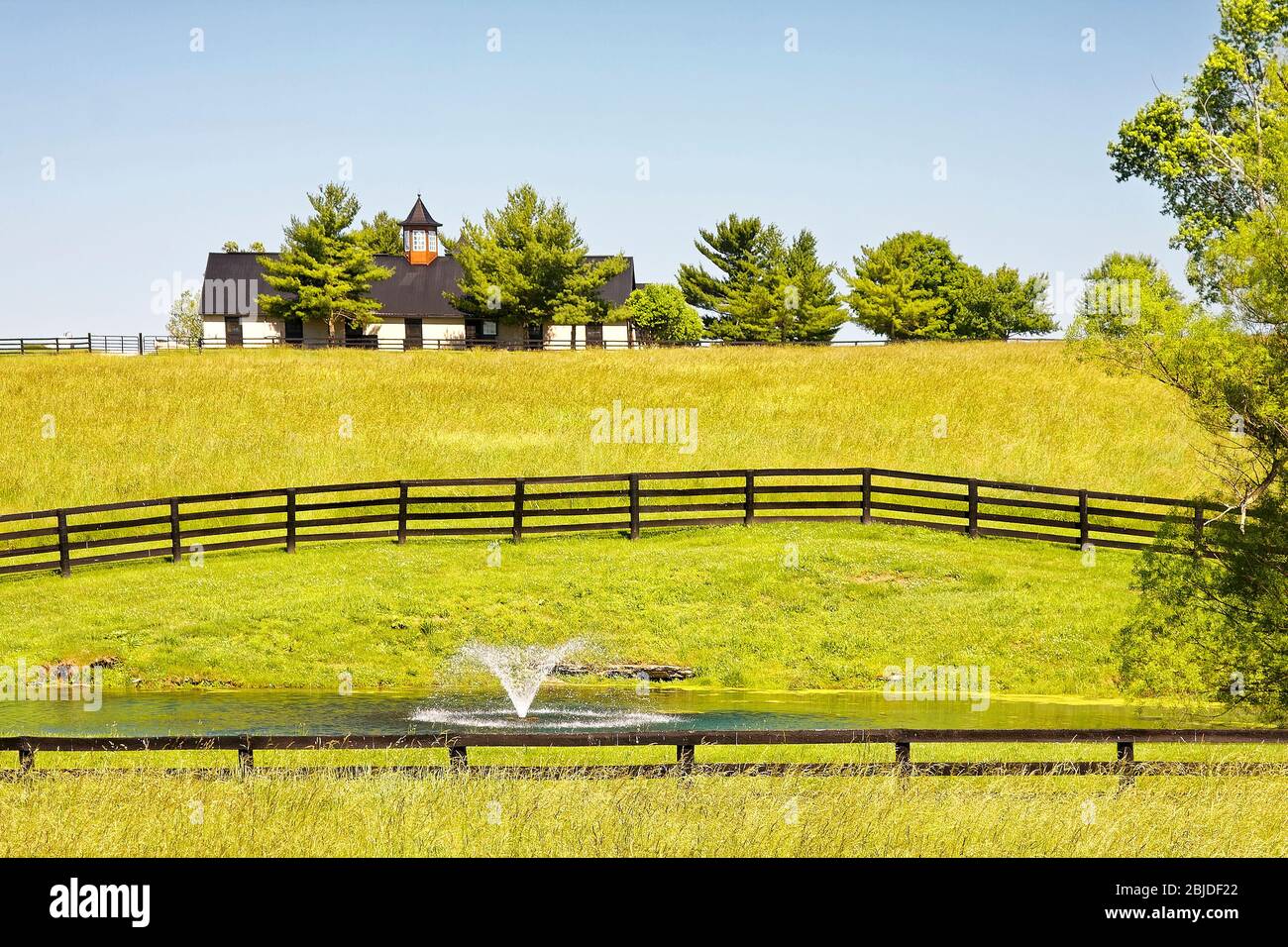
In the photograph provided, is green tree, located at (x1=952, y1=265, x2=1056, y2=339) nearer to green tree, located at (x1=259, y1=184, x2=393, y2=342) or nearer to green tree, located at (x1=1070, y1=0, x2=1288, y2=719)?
green tree, located at (x1=259, y1=184, x2=393, y2=342)

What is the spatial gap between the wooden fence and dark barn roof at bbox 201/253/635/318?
45896 mm

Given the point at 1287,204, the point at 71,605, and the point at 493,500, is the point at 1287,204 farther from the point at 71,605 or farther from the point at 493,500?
the point at 71,605

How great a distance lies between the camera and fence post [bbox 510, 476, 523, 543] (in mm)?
26656

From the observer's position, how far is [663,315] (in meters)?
80.6

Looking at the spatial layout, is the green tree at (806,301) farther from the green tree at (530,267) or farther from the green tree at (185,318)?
the green tree at (185,318)

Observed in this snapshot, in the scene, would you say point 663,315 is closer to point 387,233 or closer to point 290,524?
point 387,233

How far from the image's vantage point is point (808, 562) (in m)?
24.4

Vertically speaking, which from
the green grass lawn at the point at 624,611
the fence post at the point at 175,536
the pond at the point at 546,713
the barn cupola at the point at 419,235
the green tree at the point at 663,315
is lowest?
the pond at the point at 546,713

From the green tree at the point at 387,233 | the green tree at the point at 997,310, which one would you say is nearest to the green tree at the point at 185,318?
the green tree at the point at 387,233

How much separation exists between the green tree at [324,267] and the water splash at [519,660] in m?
48.8

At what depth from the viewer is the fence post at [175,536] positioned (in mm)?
26172

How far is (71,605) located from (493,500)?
884cm

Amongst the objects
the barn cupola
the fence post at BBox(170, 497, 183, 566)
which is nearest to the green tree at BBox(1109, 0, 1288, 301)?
the fence post at BBox(170, 497, 183, 566)
